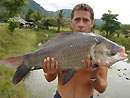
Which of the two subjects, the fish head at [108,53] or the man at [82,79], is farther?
the man at [82,79]

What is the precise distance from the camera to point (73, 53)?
1976 millimetres

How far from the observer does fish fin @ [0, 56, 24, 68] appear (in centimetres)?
207

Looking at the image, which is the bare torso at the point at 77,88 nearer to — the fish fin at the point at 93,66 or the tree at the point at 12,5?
the fish fin at the point at 93,66

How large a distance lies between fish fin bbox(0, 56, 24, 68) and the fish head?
3.50ft

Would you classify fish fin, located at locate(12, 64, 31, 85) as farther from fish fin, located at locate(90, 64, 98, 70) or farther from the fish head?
the fish head

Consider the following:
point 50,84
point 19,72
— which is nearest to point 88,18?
point 19,72

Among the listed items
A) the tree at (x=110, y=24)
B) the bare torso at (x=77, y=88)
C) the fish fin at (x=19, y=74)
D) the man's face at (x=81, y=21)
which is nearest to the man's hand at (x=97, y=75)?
the bare torso at (x=77, y=88)

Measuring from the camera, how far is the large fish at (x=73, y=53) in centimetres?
197

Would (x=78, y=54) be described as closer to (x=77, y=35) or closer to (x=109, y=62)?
(x=77, y=35)

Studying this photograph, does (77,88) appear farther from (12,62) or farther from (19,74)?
(12,62)

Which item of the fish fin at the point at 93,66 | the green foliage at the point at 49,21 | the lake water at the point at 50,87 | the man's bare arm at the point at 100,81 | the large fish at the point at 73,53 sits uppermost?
the green foliage at the point at 49,21

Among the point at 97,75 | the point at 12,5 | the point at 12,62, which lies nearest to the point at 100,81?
the point at 97,75

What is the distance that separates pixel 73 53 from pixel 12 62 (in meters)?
0.84

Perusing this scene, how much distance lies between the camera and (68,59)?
6.52 ft
